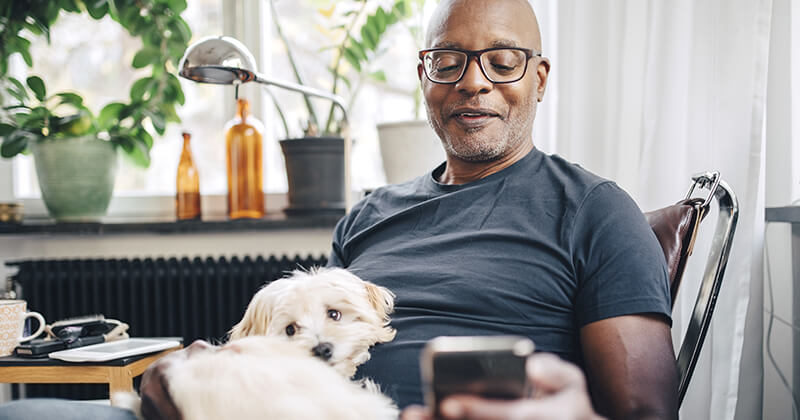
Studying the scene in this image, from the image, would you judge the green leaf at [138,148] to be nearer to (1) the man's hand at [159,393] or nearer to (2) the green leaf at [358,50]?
(2) the green leaf at [358,50]

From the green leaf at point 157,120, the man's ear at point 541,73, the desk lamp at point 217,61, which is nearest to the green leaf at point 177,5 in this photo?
the green leaf at point 157,120

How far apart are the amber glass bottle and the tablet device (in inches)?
30.8

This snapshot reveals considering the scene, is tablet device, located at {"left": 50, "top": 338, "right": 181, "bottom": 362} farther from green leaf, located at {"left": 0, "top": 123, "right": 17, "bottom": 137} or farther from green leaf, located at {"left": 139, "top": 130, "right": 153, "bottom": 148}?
green leaf, located at {"left": 0, "top": 123, "right": 17, "bottom": 137}

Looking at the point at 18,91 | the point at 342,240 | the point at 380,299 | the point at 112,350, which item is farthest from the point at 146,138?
the point at 380,299

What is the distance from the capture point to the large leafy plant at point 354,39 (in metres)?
2.27

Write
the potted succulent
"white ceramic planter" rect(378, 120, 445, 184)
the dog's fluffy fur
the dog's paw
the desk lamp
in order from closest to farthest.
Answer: the dog's fluffy fur
the dog's paw
the desk lamp
"white ceramic planter" rect(378, 120, 445, 184)
the potted succulent

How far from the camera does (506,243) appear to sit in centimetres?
115

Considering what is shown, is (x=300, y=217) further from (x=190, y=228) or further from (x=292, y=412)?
(x=292, y=412)

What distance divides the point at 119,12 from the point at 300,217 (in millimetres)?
1064

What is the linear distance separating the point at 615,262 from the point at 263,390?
0.62 meters

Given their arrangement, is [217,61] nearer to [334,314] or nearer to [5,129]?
[334,314]

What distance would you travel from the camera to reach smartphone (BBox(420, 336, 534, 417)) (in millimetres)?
517

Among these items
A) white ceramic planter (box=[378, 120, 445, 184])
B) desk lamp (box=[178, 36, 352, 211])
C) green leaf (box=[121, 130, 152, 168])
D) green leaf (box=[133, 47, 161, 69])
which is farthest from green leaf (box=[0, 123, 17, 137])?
white ceramic planter (box=[378, 120, 445, 184])

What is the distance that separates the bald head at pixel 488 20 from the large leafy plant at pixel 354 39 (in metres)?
0.90
